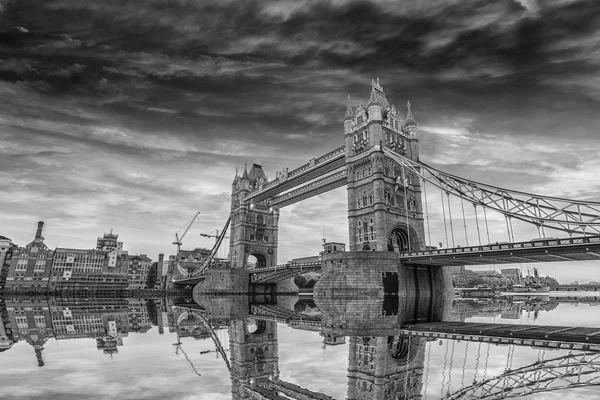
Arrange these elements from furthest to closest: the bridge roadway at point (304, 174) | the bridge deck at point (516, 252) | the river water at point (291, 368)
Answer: the bridge roadway at point (304, 174) → the bridge deck at point (516, 252) → the river water at point (291, 368)

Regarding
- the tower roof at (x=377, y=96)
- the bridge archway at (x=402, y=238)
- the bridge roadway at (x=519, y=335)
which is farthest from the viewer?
the tower roof at (x=377, y=96)

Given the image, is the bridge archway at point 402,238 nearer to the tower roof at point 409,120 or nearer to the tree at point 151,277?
the tower roof at point 409,120

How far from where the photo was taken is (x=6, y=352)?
14227 mm

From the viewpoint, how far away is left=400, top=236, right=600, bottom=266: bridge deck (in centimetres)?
3089

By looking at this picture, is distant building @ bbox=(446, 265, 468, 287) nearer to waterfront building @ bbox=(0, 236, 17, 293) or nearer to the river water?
the river water

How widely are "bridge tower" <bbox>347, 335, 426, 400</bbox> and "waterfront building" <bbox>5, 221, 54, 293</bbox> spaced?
124 m

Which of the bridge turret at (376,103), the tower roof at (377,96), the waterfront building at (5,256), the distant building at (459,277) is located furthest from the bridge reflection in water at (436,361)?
the waterfront building at (5,256)

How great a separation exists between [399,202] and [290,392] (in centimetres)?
4452

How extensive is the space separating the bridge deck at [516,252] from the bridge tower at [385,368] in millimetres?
22488

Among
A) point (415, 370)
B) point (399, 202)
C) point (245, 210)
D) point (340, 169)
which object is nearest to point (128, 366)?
point (415, 370)

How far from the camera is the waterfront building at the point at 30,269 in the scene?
11081cm

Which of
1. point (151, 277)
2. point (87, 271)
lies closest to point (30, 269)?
point (87, 271)

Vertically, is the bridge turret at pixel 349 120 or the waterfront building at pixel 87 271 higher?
the bridge turret at pixel 349 120

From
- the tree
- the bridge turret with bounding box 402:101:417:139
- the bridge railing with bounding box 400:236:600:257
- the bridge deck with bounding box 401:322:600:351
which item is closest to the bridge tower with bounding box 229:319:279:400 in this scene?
the bridge deck with bounding box 401:322:600:351
